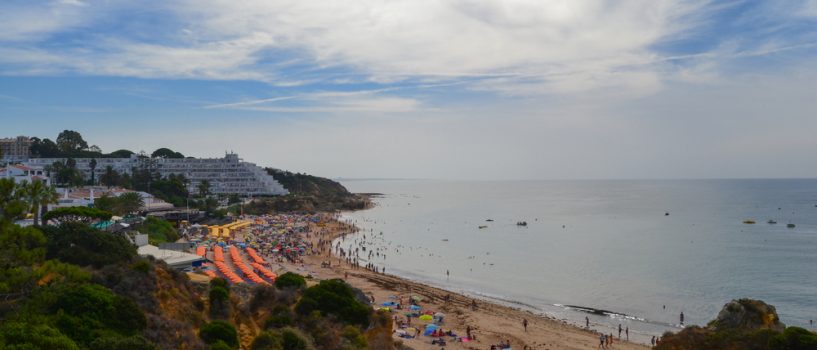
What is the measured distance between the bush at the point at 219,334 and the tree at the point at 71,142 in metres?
126

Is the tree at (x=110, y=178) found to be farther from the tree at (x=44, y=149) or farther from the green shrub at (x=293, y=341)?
the green shrub at (x=293, y=341)

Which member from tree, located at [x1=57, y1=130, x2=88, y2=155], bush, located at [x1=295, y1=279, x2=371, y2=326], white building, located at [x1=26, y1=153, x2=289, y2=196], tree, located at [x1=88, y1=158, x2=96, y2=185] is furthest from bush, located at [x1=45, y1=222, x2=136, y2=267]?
tree, located at [x1=57, y1=130, x2=88, y2=155]

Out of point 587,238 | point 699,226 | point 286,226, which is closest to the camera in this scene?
point 587,238

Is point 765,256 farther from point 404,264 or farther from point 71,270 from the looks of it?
point 71,270

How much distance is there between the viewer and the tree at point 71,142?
397ft

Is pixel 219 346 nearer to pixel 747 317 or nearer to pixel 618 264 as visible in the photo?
pixel 747 317

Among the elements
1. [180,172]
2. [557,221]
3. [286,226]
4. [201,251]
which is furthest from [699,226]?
[180,172]

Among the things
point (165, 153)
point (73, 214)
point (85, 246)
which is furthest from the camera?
point (165, 153)

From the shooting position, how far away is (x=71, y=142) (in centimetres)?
12500

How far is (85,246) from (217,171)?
104838 millimetres

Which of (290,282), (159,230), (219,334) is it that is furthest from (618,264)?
(219,334)

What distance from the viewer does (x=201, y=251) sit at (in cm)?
3669

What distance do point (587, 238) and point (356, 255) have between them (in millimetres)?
29599

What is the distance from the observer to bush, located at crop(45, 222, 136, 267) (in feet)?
59.2
